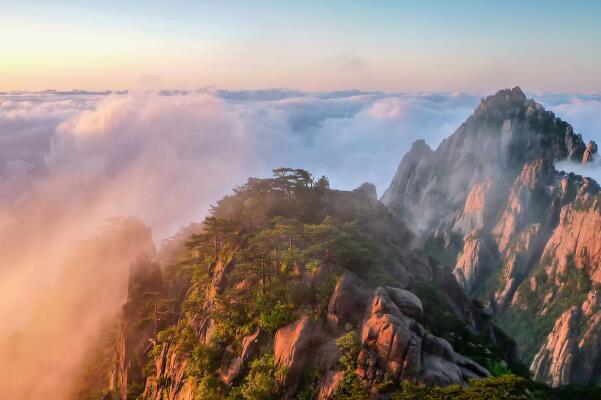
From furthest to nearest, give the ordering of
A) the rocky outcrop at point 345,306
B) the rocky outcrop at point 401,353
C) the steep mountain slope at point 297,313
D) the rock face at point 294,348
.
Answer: the rocky outcrop at point 345,306 → the rock face at point 294,348 → the steep mountain slope at point 297,313 → the rocky outcrop at point 401,353

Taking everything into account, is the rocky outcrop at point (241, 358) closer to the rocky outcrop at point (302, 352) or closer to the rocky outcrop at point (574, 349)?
the rocky outcrop at point (302, 352)

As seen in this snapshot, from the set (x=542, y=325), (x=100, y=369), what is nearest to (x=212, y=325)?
(x=100, y=369)

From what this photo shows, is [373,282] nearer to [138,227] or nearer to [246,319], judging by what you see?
[246,319]

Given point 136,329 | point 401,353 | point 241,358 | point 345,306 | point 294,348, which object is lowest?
point 136,329

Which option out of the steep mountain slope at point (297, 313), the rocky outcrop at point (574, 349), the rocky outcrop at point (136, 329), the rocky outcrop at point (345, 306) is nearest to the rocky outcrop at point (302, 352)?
the steep mountain slope at point (297, 313)

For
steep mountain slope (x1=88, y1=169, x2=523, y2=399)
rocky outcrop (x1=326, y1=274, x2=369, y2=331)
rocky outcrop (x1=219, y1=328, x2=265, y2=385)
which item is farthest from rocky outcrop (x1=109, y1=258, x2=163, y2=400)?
rocky outcrop (x1=326, y1=274, x2=369, y2=331)

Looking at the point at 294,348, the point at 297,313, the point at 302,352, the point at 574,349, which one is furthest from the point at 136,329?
the point at 574,349

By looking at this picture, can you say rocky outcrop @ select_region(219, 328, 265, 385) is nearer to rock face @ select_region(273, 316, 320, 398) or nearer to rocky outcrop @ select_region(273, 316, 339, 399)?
rock face @ select_region(273, 316, 320, 398)

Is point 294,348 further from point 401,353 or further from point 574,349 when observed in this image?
point 574,349
